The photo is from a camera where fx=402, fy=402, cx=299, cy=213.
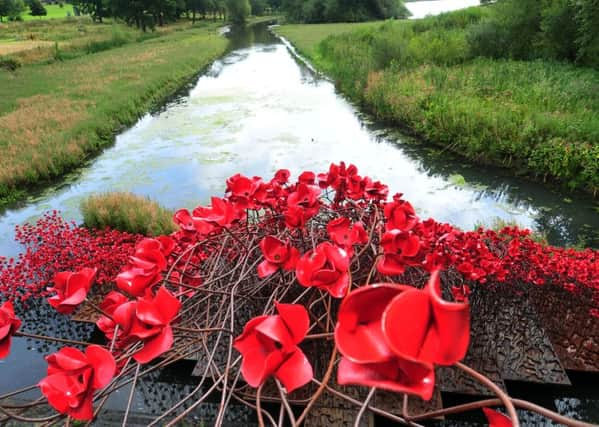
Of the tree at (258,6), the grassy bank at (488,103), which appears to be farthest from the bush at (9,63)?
the tree at (258,6)

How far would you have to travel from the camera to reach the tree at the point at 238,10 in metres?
55.4

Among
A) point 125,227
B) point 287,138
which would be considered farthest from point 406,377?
point 287,138

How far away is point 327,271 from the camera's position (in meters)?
0.80

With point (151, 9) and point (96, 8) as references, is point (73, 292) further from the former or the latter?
point (96, 8)

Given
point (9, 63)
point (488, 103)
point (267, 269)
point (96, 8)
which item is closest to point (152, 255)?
point (267, 269)

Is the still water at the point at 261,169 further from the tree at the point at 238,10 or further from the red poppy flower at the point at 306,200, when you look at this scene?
the tree at the point at 238,10

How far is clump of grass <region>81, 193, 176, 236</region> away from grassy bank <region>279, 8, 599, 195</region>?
5.32m

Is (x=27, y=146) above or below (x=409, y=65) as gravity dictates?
below

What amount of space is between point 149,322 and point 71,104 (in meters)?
12.0

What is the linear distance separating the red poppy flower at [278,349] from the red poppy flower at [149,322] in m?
0.18

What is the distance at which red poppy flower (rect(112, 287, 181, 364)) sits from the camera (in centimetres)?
72

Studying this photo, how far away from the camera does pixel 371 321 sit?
1.56 ft

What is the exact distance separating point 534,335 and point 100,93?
1302cm

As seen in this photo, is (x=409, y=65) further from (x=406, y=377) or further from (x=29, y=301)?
(x=406, y=377)
